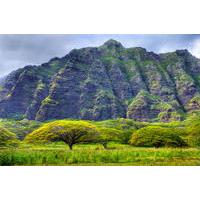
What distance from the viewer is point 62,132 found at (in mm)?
21391

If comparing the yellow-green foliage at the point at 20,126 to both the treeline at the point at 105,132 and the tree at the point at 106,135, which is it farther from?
the tree at the point at 106,135

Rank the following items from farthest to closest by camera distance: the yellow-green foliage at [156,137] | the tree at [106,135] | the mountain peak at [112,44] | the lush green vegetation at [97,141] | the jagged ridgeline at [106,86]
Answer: the jagged ridgeline at [106,86]
the tree at [106,135]
the mountain peak at [112,44]
the yellow-green foliage at [156,137]
the lush green vegetation at [97,141]

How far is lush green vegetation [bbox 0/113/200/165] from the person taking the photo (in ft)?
67.5

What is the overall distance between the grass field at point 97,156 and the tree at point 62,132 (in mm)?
354

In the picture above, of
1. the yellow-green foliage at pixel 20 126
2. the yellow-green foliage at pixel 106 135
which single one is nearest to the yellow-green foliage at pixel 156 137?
the yellow-green foliage at pixel 106 135

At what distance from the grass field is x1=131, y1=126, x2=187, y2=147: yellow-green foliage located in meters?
0.30

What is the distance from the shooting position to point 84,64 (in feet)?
73.4

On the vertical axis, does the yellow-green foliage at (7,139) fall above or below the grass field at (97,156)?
above

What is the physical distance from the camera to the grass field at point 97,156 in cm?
2034

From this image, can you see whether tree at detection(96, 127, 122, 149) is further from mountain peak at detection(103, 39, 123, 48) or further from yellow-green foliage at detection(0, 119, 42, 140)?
mountain peak at detection(103, 39, 123, 48)
